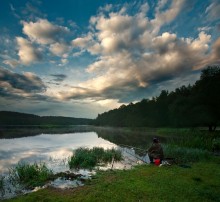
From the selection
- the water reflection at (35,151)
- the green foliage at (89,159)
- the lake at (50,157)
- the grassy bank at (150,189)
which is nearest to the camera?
the grassy bank at (150,189)

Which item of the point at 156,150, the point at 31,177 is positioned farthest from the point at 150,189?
the point at 31,177

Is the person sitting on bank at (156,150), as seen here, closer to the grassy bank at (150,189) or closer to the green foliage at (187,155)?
the green foliage at (187,155)

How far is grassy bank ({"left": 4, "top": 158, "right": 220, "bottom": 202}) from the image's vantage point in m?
11.6

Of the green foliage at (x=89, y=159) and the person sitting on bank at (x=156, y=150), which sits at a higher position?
the person sitting on bank at (x=156, y=150)

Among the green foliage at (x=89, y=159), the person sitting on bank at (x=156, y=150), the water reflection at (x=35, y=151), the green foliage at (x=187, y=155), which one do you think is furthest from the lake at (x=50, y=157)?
the green foliage at (x=187, y=155)

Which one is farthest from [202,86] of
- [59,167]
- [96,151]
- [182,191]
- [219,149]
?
[182,191]

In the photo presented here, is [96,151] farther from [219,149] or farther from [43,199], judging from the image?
[43,199]

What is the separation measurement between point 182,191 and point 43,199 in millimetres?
7452

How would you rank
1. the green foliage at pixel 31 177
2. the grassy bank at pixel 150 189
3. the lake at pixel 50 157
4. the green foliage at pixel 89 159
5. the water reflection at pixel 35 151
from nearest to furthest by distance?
1. the grassy bank at pixel 150 189
2. the green foliage at pixel 31 177
3. the lake at pixel 50 157
4. the green foliage at pixel 89 159
5. the water reflection at pixel 35 151

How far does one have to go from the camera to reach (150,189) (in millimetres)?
12742

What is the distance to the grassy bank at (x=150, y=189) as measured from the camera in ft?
38.2

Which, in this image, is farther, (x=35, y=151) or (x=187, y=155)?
(x=35, y=151)

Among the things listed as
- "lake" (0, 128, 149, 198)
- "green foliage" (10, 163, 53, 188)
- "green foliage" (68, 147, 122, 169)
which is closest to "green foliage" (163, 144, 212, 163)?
"lake" (0, 128, 149, 198)

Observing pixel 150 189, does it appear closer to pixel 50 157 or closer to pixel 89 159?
pixel 89 159
